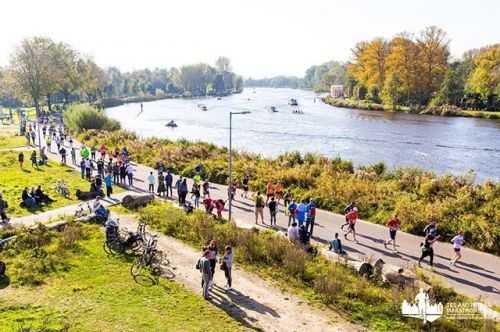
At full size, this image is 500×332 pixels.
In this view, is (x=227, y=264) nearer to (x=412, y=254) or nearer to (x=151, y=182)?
(x=412, y=254)

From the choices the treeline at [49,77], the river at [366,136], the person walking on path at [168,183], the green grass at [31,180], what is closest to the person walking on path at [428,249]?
the person walking on path at [168,183]

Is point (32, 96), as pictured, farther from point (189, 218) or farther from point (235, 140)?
point (189, 218)

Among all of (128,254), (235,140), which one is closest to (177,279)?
(128,254)

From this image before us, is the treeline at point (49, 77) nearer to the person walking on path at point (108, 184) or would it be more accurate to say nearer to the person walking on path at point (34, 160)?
the person walking on path at point (34, 160)

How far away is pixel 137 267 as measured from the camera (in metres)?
14.4

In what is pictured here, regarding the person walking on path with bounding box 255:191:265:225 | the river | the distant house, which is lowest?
the river

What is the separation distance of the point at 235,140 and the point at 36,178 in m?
29.8

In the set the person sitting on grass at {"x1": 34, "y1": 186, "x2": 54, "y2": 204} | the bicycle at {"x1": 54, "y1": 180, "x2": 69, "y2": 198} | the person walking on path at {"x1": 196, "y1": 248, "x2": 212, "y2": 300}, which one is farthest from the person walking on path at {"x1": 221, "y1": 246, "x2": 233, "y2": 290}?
the bicycle at {"x1": 54, "y1": 180, "x2": 69, "y2": 198}

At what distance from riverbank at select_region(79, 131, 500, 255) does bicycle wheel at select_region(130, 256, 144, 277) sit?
11242 millimetres

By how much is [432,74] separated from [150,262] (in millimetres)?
84902

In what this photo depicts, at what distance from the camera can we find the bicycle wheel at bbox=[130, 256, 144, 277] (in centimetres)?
1411

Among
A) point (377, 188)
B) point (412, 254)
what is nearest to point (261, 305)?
point (412, 254)

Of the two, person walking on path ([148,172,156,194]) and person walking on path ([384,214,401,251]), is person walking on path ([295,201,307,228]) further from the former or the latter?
person walking on path ([148,172,156,194])

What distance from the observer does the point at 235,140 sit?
5547cm
